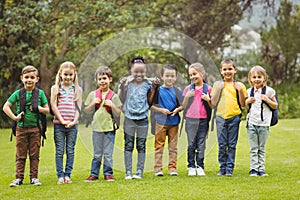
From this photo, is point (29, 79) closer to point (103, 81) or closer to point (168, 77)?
point (103, 81)

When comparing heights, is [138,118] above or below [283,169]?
above

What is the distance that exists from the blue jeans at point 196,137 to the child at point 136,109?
58cm

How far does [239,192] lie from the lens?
5840mm

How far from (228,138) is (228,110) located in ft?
1.17

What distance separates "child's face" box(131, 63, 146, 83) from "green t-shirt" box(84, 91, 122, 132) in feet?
1.11

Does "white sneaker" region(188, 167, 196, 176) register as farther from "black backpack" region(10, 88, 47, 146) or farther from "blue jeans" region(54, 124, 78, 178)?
"black backpack" region(10, 88, 47, 146)

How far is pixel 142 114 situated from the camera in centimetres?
676

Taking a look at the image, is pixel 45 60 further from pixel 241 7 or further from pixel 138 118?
pixel 138 118

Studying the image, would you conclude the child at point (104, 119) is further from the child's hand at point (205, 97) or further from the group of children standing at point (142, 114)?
the child's hand at point (205, 97)

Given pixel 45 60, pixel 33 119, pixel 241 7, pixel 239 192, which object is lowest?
pixel 239 192

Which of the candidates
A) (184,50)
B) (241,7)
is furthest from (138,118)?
(241,7)

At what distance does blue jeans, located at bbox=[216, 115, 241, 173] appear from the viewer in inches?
271

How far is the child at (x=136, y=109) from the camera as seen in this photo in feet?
22.2

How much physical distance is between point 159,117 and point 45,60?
10.6m
